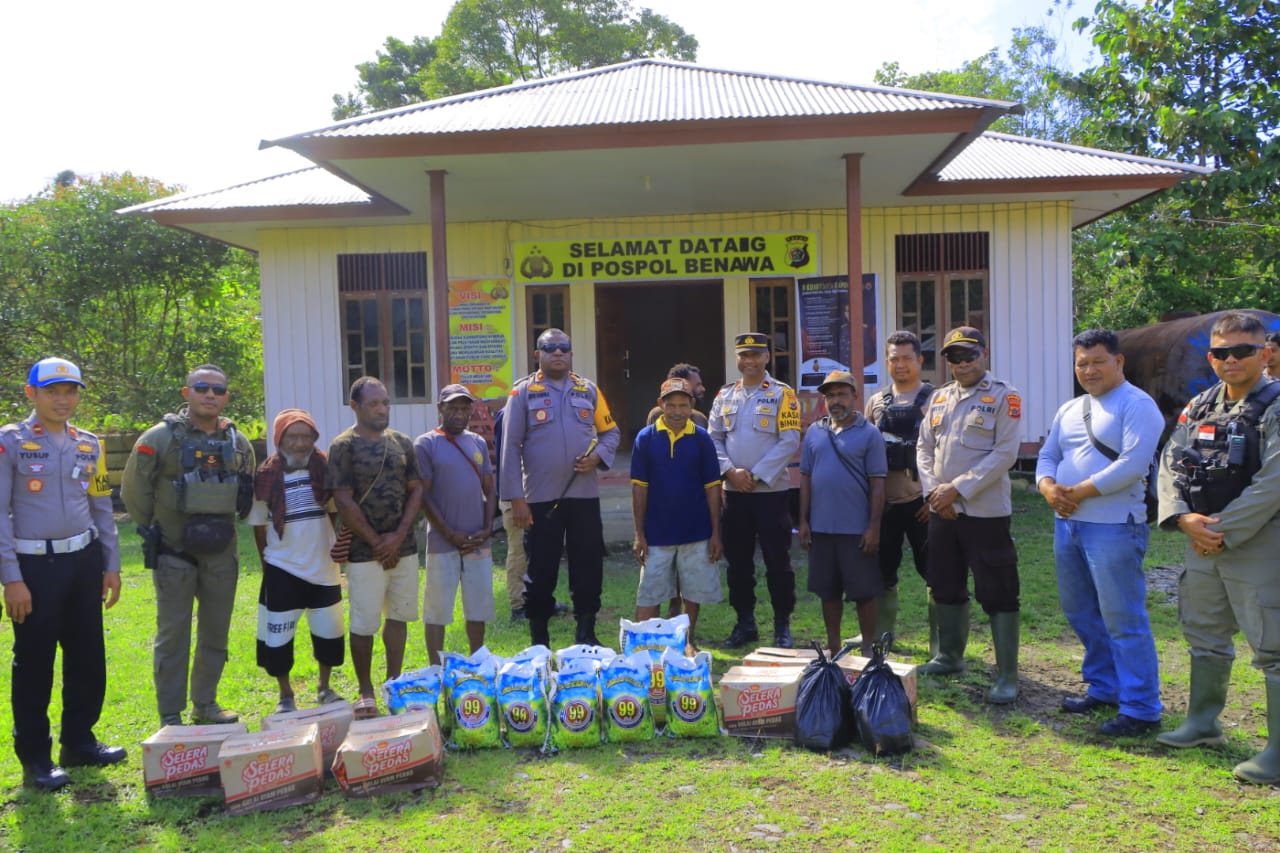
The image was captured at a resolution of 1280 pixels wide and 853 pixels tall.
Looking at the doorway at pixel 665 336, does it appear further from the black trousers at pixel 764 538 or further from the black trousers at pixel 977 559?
the black trousers at pixel 977 559

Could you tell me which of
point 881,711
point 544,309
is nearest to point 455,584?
point 881,711

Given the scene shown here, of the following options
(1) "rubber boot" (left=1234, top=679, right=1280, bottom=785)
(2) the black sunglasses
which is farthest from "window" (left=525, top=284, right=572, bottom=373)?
(1) "rubber boot" (left=1234, top=679, right=1280, bottom=785)

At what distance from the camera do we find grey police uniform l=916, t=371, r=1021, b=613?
4668mm

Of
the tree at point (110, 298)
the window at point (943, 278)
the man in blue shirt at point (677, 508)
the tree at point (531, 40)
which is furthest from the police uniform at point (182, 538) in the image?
the tree at point (531, 40)

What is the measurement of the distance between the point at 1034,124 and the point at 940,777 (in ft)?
98.1

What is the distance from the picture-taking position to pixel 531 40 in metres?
28.2

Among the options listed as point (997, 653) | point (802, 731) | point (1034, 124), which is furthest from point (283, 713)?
point (1034, 124)

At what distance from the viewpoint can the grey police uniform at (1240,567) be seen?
3.70 meters

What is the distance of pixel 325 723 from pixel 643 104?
223 inches

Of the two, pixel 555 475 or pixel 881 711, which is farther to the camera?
pixel 555 475

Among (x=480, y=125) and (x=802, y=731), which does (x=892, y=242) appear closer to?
(x=480, y=125)

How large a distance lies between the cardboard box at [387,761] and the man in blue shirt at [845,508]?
227 cm

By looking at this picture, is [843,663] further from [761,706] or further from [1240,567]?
[1240,567]

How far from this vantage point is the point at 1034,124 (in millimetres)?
29328
